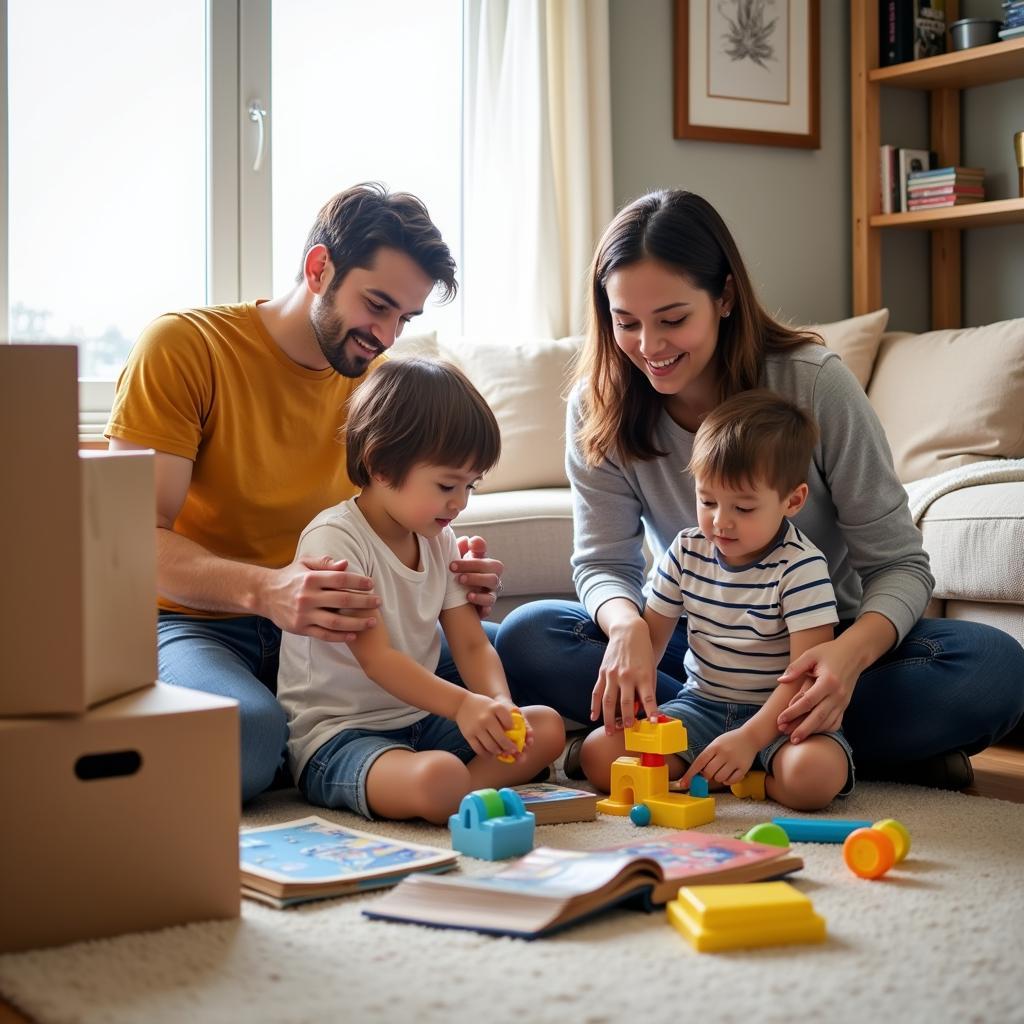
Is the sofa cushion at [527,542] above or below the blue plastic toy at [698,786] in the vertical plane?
above

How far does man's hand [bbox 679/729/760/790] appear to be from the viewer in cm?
172

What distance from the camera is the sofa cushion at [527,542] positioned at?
8.64 ft

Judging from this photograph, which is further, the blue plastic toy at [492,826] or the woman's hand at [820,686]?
the woman's hand at [820,686]

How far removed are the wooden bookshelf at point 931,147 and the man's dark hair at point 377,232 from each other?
7.88ft

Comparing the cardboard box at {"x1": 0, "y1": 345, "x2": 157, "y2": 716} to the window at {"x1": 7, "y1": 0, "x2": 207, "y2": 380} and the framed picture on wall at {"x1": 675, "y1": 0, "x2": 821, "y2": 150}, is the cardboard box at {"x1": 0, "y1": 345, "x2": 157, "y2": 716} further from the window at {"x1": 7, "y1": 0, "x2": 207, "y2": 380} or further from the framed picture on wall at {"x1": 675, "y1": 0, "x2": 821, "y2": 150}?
the framed picture on wall at {"x1": 675, "y1": 0, "x2": 821, "y2": 150}

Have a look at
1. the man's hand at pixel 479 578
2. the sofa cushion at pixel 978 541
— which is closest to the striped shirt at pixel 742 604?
the man's hand at pixel 479 578

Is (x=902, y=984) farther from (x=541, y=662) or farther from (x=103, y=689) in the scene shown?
(x=541, y=662)

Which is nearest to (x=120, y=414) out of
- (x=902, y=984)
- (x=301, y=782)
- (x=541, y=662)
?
(x=301, y=782)

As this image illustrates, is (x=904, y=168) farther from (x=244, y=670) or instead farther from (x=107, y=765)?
(x=107, y=765)

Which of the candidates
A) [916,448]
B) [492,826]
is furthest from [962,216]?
[492,826]

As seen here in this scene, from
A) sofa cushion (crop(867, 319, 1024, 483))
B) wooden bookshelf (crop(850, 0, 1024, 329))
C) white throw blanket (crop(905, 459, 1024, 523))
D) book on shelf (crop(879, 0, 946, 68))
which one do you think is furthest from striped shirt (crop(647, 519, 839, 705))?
book on shelf (crop(879, 0, 946, 68))

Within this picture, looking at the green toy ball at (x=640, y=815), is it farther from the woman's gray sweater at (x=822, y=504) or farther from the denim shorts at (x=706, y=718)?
the woman's gray sweater at (x=822, y=504)

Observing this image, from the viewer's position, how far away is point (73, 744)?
1.21 metres

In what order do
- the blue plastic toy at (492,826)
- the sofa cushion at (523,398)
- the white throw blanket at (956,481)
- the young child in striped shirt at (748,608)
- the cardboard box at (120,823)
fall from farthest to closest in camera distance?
1. the sofa cushion at (523,398)
2. the white throw blanket at (956,481)
3. the young child in striped shirt at (748,608)
4. the blue plastic toy at (492,826)
5. the cardboard box at (120,823)
